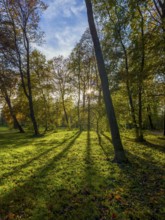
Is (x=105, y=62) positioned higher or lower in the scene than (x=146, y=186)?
higher

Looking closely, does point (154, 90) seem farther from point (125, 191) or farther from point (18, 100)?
point (18, 100)

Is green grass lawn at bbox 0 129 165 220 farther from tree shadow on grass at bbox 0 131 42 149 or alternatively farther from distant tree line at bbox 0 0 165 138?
distant tree line at bbox 0 0 165 138

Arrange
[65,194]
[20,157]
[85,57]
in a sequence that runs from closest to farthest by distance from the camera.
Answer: [65,194] → [20,157] → [85,57]

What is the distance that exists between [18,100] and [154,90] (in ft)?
56.1

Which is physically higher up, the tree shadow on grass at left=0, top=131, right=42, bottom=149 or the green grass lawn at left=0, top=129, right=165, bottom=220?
the tree shadow on grass at left=0, top=131, right=42, bottom=149

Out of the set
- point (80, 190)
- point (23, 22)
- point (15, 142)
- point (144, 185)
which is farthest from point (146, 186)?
point (23, 22)

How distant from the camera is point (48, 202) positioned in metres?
2.89

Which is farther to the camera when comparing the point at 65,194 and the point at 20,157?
the point at 20,157

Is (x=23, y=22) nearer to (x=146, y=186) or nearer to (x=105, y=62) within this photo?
(x=105, y=62)

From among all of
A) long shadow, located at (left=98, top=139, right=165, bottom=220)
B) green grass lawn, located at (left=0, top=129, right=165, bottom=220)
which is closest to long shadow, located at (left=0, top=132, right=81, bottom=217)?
green grass lawn, located at (left=0, top=129, right=165, bottom=220)

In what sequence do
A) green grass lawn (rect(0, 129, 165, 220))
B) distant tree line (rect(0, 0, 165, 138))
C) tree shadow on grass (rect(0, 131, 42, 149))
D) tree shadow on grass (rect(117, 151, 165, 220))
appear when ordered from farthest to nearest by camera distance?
tree shadow on grass (rect(0, 131, 42, 149)), distant tree line (rect(0, 0, 165, 138)), tree shadow on grass (rect(117, 151, 165, 220)), green grass lawn (rect(0, 129, 165, 220))

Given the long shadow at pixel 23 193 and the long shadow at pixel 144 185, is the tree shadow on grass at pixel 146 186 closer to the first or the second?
the long shadow at pixel 144 185

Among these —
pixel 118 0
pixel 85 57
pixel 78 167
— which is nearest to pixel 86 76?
pixel 85 57

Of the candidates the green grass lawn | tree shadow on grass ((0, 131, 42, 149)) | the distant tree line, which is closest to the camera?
the green grass lawn
